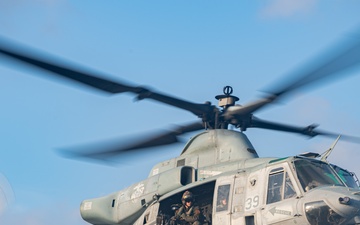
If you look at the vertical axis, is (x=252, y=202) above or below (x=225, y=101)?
below

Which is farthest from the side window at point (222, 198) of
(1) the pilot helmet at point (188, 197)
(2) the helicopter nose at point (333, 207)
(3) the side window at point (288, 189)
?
(2) the helicopter nose at point (333, 207)

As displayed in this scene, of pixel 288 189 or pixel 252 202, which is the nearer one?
pixel 288 189

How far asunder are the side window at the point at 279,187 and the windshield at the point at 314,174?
231 mm

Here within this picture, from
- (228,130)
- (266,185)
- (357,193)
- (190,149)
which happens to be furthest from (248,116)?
(357,193)

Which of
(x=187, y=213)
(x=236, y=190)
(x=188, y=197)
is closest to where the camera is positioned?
(x=236, y=190)

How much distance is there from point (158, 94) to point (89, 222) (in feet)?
13.7

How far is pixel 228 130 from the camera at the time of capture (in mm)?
14469

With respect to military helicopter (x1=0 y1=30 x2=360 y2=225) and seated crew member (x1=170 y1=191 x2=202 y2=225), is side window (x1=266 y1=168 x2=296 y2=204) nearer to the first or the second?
military helicopter (x1=0 y1=30 x2=360 y2=225)

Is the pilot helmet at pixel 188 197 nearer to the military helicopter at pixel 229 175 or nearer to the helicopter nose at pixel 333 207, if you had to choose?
the military helicopter at pixel 229 175

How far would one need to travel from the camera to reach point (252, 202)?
39.7ft

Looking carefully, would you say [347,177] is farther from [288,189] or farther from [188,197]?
[188,197]

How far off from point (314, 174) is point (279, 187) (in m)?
0.70

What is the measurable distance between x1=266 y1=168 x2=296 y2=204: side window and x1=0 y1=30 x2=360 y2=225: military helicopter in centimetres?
2

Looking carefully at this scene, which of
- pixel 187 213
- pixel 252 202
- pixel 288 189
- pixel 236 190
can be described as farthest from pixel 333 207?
pixel 187 213
